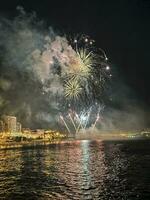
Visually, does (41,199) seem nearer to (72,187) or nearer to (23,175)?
(72,187)

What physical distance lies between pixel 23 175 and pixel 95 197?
122ft

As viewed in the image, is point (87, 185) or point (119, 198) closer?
point (119, 198)

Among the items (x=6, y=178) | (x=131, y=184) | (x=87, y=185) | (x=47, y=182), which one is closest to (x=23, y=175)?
(x=6, y=178)

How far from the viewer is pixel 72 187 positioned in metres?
70.6

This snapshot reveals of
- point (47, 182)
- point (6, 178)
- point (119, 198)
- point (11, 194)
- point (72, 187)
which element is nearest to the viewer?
point (119, 198)

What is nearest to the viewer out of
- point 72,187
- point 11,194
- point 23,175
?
point 11,194

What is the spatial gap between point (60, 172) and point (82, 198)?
124 ft

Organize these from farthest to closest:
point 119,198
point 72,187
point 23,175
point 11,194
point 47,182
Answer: point 23,175 < point 47,182 < point 72,187 < point 11,194 < point 119,198

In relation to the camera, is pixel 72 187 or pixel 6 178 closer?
pixel 72 187

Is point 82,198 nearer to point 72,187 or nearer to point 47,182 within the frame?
point 72,187

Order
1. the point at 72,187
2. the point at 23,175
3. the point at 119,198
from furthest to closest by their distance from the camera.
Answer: the point at 23,175 → the point at 72,187 → the point at 119,198

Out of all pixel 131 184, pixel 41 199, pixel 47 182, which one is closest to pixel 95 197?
pixel 41 199

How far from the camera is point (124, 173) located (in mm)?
90875

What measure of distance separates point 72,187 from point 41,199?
12030mm
